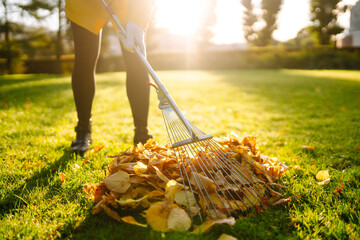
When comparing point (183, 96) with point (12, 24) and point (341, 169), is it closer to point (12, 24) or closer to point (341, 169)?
point (341, 169)

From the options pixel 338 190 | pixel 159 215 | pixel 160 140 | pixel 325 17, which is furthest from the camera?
pixel 325 17

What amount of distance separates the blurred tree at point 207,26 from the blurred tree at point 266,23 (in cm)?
515

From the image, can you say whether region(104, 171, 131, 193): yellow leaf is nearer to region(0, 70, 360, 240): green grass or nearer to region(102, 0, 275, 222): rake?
region(0, 70, 360, 240): green grass

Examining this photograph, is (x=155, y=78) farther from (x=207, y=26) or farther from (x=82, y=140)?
(x=207, y=26)

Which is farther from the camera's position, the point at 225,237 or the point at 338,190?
the point at 338,190

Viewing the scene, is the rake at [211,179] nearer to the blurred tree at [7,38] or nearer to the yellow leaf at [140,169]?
the yellow leaf at [140,169]

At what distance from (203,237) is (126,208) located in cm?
43

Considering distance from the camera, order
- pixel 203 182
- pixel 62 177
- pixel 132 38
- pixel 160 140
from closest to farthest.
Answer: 1. pixel 203 182
2. pixel 62 177
3. pixel 132 38
4. pixel 160 140

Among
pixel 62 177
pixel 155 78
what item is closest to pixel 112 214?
pixel 62 177

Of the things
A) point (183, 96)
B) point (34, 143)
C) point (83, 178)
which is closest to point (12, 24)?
point (183, 96)

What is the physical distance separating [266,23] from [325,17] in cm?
636

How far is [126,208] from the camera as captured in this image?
4.39 feet

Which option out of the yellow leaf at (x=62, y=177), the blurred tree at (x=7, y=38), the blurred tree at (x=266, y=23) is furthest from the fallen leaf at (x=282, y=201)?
the blurred tree at (x=266, y=23)

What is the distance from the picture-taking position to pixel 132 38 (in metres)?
1.80
